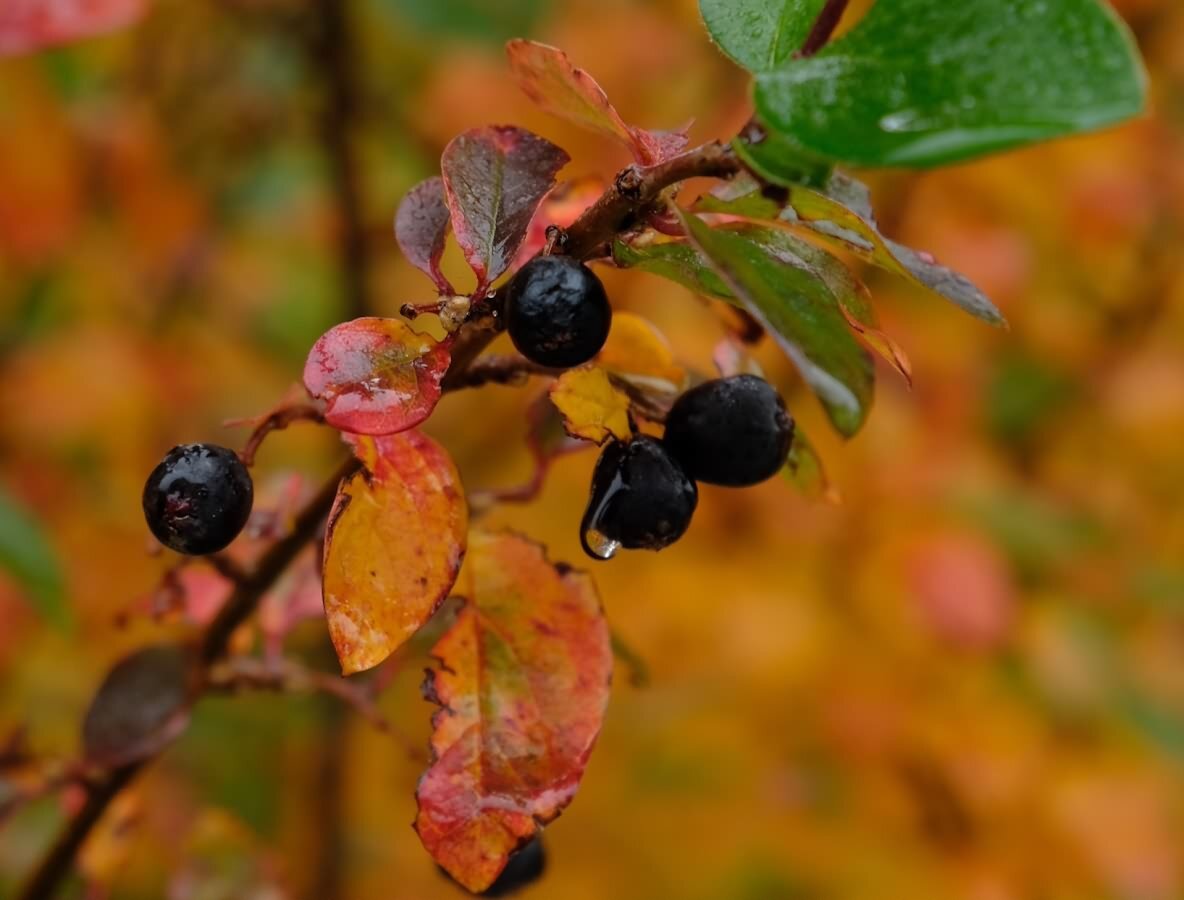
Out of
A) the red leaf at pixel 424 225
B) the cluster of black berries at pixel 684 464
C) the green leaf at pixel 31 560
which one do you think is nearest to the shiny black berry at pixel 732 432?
the cluster of black berries at pixel 684 464

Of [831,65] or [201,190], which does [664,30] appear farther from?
[831,65]

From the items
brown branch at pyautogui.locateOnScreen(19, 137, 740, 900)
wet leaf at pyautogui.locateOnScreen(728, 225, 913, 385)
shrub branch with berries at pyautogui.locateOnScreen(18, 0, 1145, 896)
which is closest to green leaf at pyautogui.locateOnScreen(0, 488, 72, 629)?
A: brown branch at pyautogui.locateOnScreen(19, 137, 740, 900)

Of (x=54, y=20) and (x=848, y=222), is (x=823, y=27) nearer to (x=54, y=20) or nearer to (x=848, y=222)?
(x=848, y=222)

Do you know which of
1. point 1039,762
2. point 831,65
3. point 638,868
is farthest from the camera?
point 1039,762

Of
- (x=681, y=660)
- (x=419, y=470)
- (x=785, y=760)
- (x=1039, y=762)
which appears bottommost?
(x=1039, y=762)

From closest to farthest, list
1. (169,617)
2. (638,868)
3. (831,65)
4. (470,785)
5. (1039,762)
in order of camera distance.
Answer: (831,65)
(470,785)
(169,617)
(638,868)
(1039,762)

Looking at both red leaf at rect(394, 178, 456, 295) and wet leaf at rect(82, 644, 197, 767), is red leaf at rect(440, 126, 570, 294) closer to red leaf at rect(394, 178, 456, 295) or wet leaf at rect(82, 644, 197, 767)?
red leaf at rect(394, 178, 456, 295)

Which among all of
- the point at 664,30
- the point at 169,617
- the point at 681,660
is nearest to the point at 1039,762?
the point at 681,660

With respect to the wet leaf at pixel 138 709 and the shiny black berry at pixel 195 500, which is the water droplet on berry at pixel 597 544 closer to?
the shiny black berry at pixel 195 500

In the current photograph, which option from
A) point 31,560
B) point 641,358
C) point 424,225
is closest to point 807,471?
point 641,358
